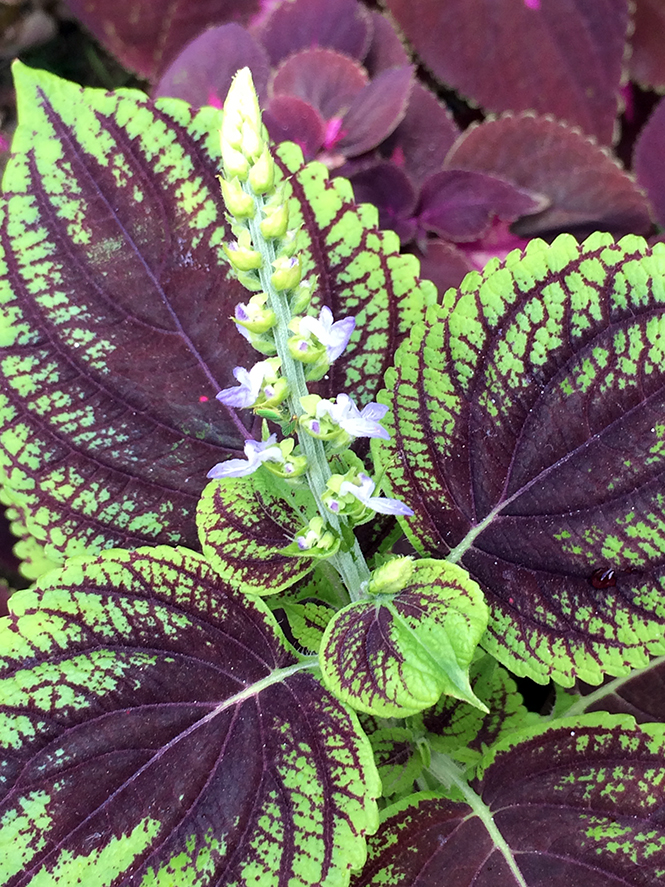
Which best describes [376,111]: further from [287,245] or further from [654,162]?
[287,245]

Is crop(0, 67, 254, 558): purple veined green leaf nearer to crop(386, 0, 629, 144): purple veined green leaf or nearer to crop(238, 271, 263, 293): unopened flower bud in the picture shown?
crop(238, 271, 263, 293): unopened flower bud

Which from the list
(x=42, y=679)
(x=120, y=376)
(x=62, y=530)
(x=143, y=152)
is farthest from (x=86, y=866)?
(x=143, y=152)

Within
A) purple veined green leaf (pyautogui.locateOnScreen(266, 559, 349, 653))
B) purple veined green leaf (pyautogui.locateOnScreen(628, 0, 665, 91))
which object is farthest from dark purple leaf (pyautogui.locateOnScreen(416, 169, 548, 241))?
purple veined green leaf (pyautogui.locateOnScreen(266, 559, 349, 653))

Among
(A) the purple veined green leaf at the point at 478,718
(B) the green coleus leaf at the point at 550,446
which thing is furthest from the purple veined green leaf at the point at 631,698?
(B) the green coleus leaf at the point at 550,446

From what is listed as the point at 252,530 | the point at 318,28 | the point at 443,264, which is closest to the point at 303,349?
the point at 252,530

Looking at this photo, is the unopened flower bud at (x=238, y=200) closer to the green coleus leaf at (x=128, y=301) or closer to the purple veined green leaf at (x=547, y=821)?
the green coleus leaf at (x=128, y=301)

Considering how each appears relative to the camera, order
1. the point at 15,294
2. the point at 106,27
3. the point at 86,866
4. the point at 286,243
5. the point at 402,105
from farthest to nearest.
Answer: the point at 106,27, the point at 402,105, the point at 15,294, the point at 86,866, the point at 286,243

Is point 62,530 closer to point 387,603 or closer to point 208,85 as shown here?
point 387,603
